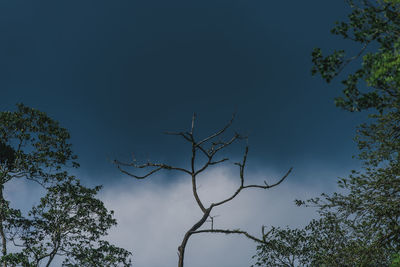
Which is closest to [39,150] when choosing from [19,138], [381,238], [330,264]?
[19,138]

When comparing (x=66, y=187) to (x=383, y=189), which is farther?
(x=66, y=187)

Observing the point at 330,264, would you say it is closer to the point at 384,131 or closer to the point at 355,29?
the point at 384,131

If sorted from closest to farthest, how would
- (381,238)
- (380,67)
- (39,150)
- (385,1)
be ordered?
(380,67) → (385,1) → (381,238) → (39,150)

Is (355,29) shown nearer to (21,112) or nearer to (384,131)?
(384,131)

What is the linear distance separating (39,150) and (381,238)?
887 inches

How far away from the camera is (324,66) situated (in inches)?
470

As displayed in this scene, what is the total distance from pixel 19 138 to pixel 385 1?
81.6 feet

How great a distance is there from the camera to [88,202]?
28125 millimetres

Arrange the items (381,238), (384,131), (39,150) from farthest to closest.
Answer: (39,150)
(384,131)
(381,238)

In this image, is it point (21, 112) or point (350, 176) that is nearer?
point (350, 176)

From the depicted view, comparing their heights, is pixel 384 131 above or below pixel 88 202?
below

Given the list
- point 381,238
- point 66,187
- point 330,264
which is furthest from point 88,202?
point 381,238

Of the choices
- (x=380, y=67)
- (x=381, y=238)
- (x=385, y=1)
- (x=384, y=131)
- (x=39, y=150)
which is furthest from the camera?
(x=39, y=150)

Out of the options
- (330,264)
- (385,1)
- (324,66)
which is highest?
(385,1)
